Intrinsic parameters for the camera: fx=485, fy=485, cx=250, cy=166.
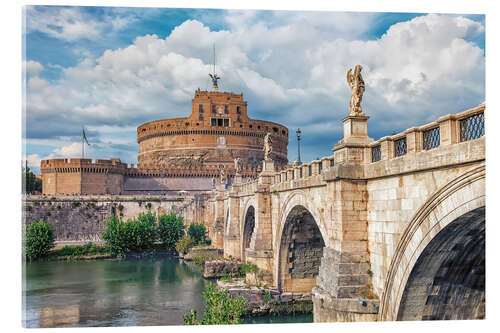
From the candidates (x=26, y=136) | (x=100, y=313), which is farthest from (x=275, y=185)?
(x=26, y=136)

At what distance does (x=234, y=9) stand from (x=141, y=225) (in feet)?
113

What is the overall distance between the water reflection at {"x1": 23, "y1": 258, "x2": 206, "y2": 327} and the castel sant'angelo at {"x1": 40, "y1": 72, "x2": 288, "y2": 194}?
24.0m

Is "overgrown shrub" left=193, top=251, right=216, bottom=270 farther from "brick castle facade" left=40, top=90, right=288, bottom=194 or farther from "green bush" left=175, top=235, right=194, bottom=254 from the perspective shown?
"brick castle facade" left=40, top=90, right=288, bottom=194

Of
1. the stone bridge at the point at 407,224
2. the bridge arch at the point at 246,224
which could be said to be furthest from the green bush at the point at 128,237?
the stone bridge at the point at 407,224

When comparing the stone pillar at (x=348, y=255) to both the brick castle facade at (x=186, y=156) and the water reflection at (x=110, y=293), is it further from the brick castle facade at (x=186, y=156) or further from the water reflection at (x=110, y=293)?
the brick castle facade at (x=186, y=156)

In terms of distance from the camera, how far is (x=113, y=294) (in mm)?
25859

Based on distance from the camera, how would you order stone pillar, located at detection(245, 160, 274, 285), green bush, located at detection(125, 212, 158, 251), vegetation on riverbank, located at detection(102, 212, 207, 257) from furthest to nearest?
1. green bush, located at detection(125, 212, 158, 251)
2. vegetation on riverbank, located at detection(102, 212, 207, 257)
3. stone pillar, located at detection(245, 160, 274, 285)

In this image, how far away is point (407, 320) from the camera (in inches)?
380

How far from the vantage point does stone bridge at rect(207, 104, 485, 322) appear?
7637 mm

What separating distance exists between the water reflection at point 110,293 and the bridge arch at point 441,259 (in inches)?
457

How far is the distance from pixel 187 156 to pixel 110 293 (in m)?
47.6

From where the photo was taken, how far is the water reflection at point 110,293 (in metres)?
20.3

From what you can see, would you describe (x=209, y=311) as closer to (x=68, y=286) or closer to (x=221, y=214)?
(x=68, y=286)

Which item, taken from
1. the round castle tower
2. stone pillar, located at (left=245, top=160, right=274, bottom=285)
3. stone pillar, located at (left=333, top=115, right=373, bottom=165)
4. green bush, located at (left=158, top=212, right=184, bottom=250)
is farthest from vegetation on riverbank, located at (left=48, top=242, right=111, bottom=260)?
stone pillar, located at (left=333, top=115, right=373, bottom=165)
